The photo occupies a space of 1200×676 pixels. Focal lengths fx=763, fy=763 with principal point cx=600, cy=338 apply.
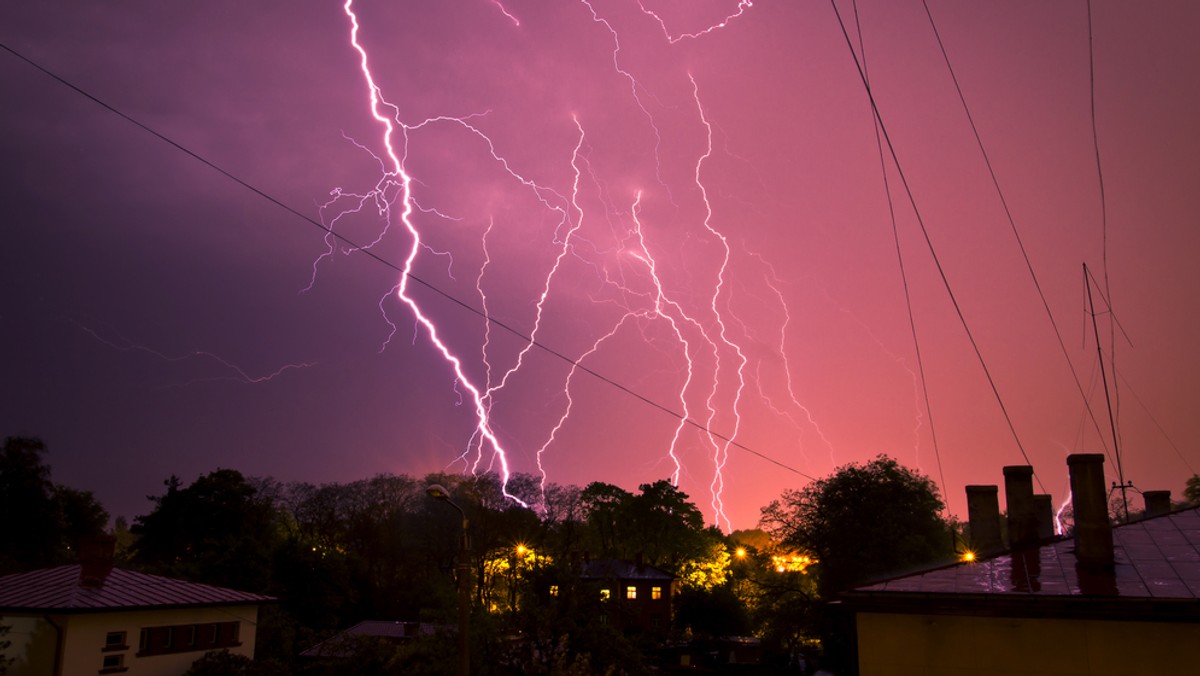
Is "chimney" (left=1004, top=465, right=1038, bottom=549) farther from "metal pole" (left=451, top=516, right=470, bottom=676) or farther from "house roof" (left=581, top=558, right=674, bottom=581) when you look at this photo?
"house roof" (left=581, top=558, right=674, bottom=581)

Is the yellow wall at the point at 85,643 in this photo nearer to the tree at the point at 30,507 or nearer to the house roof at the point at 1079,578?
the house roof at the point at 1079,578

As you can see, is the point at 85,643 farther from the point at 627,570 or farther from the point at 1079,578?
the point at 627,570

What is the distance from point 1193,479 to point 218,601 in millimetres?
69273

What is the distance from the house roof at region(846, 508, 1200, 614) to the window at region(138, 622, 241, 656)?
1870 centimetres

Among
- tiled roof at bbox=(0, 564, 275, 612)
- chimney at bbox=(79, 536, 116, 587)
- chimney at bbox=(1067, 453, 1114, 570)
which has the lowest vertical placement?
tiled roof at bbox=(0, 564, 275, 612)

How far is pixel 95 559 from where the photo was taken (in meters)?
21.1

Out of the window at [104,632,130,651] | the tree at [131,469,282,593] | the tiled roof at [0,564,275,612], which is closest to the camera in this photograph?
the tiled roof at [0,564,275,612]

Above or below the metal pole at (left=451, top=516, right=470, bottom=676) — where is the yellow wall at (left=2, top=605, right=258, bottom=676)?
below

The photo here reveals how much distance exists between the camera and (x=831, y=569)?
36.3 meters

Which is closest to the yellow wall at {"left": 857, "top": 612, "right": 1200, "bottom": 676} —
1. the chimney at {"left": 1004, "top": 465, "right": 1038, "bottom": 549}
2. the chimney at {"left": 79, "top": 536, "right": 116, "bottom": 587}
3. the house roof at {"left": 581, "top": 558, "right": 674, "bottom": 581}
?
the chimney at {"left": 1004, "top": 465, "right": 1038, "bottom": 549}

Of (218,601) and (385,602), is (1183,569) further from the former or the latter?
(385,602)

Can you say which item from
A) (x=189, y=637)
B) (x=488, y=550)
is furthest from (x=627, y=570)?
(x=189, y=637)

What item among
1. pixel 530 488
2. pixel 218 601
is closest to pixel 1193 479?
pixel 530 488

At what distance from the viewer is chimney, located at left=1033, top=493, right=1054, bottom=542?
645 inches
